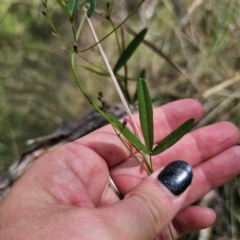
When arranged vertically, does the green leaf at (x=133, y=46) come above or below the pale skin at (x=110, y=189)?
above

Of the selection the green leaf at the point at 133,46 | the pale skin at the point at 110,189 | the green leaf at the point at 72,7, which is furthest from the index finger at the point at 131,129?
the green leaf at the point at 72,7

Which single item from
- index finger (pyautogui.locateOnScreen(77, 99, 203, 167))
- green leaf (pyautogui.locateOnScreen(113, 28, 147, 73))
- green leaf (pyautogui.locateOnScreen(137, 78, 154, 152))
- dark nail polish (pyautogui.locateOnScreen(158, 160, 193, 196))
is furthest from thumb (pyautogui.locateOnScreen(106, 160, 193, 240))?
green leaf (pyautogui.locateOnScreen(113, 28, 147, 73))

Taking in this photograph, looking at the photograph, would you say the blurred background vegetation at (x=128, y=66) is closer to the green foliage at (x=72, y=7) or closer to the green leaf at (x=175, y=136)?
the green leaf at (x=175, y=136)

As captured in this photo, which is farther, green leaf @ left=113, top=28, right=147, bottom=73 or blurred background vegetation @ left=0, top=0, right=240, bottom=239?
blurred background vegetation @ left=0, top=0, right=240, bottom=239

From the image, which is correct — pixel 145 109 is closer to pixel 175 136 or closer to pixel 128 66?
pixel 175 136

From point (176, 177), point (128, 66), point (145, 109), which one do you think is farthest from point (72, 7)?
point (128, 66)

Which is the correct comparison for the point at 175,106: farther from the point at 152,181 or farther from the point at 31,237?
the point at 31,237

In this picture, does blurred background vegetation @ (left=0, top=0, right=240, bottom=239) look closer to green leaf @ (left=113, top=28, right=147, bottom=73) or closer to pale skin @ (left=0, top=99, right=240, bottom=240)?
pale skin @ (left=0, top=99, right=240, bottom=240)

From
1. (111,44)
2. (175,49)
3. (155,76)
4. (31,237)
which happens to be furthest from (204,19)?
(31,237)
